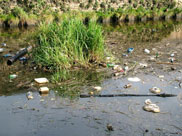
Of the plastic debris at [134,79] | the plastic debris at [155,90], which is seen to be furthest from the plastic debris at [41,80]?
the plastic debris at [155,90]

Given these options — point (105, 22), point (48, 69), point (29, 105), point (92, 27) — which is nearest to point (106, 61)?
point (92, 27)

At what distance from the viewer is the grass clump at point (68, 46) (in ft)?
22.5

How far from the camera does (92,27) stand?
7152 mm

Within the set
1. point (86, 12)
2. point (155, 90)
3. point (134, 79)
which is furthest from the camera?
point (86, 12)

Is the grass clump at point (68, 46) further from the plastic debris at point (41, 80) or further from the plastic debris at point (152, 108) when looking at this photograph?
the plastic debris at point (152, 108)

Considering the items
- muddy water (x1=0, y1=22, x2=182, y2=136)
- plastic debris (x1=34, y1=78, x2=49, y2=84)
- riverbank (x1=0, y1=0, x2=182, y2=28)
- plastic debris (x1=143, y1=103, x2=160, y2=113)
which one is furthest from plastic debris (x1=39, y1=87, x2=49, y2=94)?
riverbank (x1=0, y1=0, x2=182, y2=28)

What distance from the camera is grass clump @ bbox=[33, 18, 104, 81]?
6.87m

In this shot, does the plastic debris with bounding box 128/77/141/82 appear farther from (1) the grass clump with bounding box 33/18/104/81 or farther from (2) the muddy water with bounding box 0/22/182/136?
(1) the grass clump with bounding box 33/18/104/81

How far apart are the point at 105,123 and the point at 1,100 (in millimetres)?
2059

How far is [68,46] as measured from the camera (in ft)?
22.7

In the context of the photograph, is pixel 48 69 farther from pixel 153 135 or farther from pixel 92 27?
pixel 153 135

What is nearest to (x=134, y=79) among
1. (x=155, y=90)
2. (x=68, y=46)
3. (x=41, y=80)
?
(x=155, y=90)

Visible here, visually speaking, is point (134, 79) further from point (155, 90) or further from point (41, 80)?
point (41, 80)

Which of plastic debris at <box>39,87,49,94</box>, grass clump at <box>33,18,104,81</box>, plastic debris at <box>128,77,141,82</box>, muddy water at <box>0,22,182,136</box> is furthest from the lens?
grass clump at <box>33,18,104,81</box>
